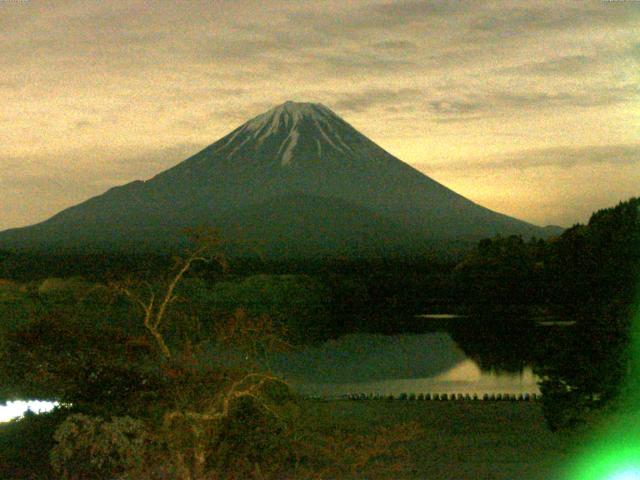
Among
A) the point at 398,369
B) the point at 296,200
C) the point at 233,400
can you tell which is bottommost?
the point at 398,369

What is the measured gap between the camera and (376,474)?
27.6 ft

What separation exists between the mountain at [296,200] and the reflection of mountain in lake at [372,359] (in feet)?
166

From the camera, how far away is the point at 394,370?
22.3 m

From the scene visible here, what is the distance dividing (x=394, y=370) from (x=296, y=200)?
203 ft

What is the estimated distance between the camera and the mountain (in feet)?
270

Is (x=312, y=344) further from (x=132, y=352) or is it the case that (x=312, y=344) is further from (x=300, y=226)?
(x=300, y=226)

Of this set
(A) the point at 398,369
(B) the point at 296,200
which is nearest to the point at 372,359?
(A) the point at 398,369

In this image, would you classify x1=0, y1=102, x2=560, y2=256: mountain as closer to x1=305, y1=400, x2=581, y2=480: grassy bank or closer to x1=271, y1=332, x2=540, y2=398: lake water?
x1=271, y1=332, x2=540, y2=398: lake water

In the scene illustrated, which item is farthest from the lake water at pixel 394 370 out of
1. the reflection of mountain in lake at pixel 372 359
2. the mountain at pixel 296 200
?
the mountain at pixel 296 200

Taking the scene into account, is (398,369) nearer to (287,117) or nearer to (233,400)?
(233,400)

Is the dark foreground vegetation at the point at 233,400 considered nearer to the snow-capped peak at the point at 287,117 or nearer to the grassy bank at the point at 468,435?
the grassy bank at the point at 468,435

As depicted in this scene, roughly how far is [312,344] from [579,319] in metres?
19.3

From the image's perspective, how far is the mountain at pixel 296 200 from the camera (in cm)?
8244

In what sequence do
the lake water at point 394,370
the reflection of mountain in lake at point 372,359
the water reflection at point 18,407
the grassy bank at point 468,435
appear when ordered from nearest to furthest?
the grassy bank at point 468,435, the water reflection at point 18,407, the lake water at point 394,370, the reflection of mountain in lake at point 372,359
